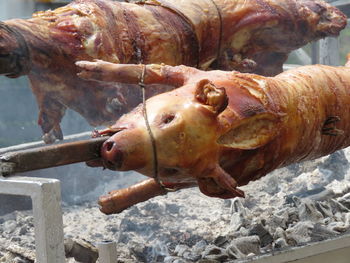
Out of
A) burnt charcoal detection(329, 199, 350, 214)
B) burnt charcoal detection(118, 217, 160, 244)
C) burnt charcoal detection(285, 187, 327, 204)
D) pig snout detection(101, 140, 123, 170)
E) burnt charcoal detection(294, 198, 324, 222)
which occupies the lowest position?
burnt charcoal detection(118, 217, 160, 244)

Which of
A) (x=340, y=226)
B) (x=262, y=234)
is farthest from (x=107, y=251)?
(x=340, y=226)

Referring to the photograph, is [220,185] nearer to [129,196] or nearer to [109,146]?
[109,146]

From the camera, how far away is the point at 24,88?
764 centimetres

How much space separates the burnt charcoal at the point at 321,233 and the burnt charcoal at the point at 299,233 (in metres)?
0.02

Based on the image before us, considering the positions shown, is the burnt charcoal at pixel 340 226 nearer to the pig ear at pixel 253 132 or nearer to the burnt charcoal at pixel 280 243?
the burnt charcoal at pixel 280 243

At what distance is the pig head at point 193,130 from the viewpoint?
247cm

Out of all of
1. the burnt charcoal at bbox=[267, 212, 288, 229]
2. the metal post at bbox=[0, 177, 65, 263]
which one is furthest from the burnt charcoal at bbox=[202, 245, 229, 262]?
the metal post at bbox=[0, 177, 65, 263]

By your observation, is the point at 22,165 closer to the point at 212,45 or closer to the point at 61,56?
the point at 61,56

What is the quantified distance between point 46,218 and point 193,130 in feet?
2.44

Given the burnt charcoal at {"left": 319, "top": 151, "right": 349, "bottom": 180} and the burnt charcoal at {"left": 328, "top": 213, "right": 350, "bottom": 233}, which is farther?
the burnt charcoal at {"left": 319, "top": 151, "right": 349, "bottom": 180}

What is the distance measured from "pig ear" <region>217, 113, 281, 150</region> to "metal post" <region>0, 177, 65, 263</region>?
2.48 feet

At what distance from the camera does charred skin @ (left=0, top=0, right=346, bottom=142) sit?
11.3ft

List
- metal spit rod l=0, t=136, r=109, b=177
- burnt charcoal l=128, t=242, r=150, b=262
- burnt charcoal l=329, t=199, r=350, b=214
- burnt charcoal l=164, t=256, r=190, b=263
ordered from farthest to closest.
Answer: burnt charcoal l=329, t=199, r=350, b=214, burnt charcoal l=128, t=242, r=150, b=262, burnt charcoal l=164, t=256, r=190, b=263, metal spit rod l=0, t=136, r=109, b=177

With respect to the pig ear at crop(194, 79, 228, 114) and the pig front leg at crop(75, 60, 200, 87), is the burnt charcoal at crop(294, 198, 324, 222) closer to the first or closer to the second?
the pig front leg at crop(75, 60, 200, 87)
